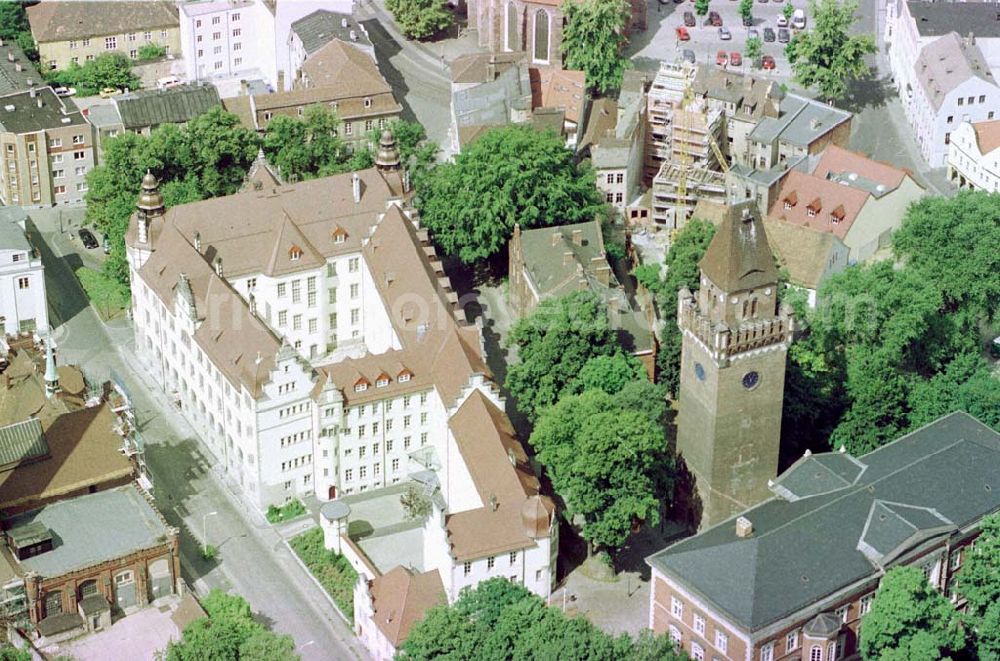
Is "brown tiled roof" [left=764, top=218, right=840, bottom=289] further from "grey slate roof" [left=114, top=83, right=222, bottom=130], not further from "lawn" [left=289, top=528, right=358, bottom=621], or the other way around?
"grey slate roof" [left=114, top=83, right=222, bottom=130]

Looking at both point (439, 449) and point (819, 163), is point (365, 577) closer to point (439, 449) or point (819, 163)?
point (439, 449)

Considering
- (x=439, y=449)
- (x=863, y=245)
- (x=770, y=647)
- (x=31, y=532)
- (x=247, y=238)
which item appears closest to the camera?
(x=770, y=647)

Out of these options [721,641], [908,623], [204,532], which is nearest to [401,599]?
[204,532]

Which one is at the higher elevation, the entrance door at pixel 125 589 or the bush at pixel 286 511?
the entrance door at pixel 125 589

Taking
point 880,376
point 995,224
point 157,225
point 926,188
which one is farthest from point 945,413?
point 157,225

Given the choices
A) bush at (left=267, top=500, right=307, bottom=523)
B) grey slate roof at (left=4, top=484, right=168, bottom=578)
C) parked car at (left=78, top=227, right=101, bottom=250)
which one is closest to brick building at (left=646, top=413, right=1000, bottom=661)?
bush at (left=267, top=500, right=307, bottom=523)

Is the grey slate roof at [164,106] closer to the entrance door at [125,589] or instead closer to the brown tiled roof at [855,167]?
the brown tiled roof at [855,167]

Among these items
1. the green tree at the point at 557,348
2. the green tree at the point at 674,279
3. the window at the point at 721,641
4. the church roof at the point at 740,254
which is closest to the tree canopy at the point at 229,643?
the window at the point at 721,641
